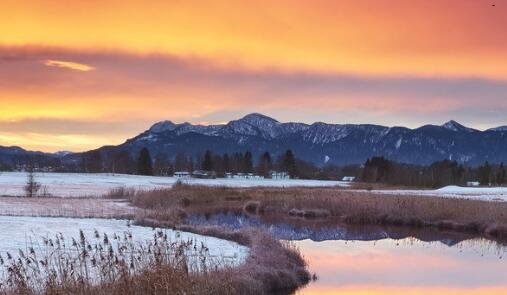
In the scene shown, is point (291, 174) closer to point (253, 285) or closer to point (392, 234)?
point (392, 234)

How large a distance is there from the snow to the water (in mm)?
3564

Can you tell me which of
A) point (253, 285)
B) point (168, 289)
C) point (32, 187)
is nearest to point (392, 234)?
point (253, 285)

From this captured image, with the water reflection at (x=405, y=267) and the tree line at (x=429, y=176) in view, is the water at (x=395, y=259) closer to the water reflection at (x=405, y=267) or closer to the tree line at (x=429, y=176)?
the water reflection at (x=405, y=267)

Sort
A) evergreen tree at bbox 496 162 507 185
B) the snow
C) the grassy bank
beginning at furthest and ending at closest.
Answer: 1. evergreen tree at bbox 496 162 507 185
2. the snow
3. the grassy bank

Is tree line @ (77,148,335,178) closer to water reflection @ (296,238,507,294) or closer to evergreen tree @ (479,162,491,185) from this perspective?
evergreen tree @ (479,162,491,185)

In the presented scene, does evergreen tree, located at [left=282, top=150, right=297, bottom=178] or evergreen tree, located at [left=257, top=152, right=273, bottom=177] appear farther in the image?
evergreen tree, located at [left=257, top=152, right=273, bottom=177]

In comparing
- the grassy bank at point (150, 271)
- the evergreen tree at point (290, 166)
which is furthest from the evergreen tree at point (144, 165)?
the grassy bank at point (150, 271)

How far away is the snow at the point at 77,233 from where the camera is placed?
20.7 m

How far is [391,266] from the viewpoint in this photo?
2533 centimetres

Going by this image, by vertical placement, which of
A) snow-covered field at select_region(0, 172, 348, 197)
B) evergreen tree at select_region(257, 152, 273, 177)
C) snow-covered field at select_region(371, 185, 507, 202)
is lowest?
snow-covered field at select_region(371, 185, 507, 202)

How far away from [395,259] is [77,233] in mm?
15131

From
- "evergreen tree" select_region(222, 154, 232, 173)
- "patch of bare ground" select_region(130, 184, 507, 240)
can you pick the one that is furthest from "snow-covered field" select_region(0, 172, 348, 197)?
"evergreen tree" select_region(222, 154, 232, 173)

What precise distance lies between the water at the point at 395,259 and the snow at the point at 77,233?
3564 mm

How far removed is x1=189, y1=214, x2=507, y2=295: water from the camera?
21.0 meters
